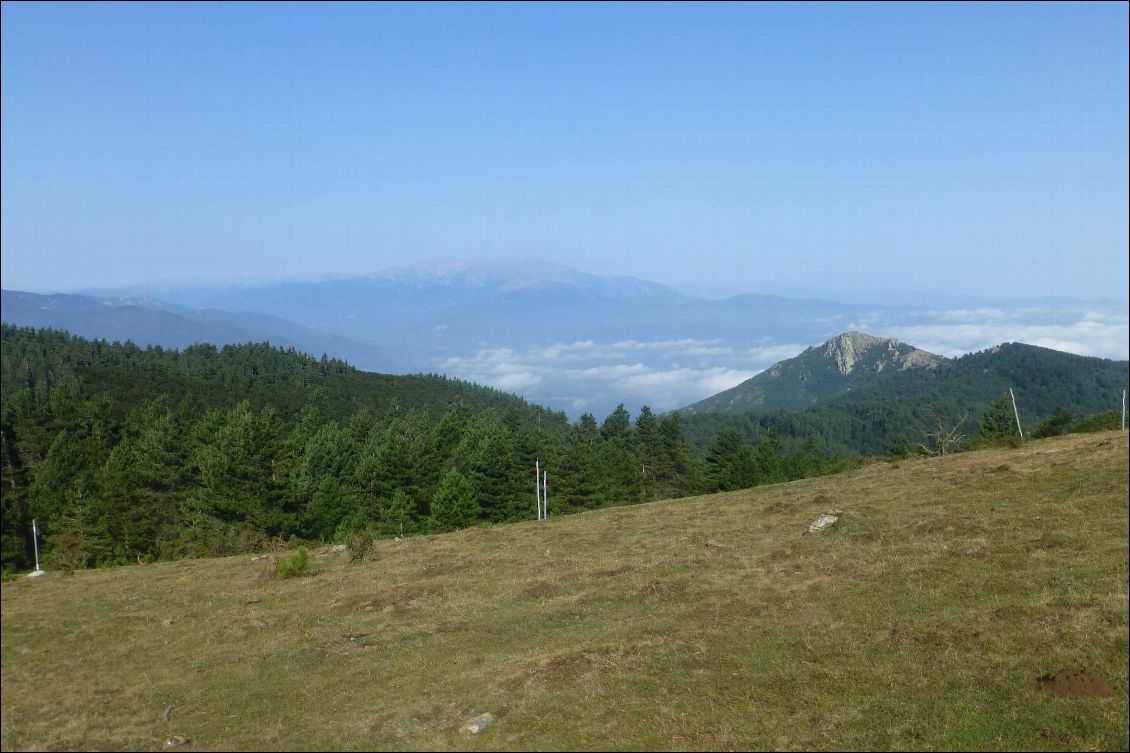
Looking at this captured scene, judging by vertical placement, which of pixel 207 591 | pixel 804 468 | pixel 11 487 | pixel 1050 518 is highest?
pixel 11 487

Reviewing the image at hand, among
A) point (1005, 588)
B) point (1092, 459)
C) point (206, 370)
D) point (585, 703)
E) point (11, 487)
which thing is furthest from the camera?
point (206, 370)

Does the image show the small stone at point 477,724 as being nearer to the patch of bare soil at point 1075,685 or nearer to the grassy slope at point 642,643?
the grassy slope at point 642,643

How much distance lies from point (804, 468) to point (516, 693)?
289 feet

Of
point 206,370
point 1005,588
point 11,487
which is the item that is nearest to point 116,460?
point 11,487

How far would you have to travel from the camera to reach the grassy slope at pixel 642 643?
1122 cm

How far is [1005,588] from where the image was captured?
17.7m

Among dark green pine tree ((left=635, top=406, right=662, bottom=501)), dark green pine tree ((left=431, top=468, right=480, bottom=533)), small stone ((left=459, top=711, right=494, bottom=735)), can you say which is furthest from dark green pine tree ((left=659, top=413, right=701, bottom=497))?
small stone ((left=459, top=711, right=494, bottom=735))

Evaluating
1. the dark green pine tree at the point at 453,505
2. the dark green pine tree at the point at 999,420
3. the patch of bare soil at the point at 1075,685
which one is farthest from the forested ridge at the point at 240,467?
the dark green pine tree at the point at 999,420

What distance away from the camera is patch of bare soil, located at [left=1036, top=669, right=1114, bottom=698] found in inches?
485

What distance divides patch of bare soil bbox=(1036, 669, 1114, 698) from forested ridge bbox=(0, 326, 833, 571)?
1675 cm

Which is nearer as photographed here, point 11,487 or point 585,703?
point 11,487

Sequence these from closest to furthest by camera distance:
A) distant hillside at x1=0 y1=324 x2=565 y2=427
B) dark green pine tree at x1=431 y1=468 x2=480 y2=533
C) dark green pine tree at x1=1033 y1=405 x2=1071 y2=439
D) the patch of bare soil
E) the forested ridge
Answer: the patch of bare soil < the forested ridge < dark green pine tree at x1=431 y1=468 x2=480 y2=533 < dark green pine tree at x1=1033 y1=405 x2=1071 y2=439 < distant hillside at x1=0 y1=324 x2=565 y2=427

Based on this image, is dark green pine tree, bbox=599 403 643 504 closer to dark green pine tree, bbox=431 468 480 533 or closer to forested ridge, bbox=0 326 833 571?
forested ridge, bbox=0 326 833 571

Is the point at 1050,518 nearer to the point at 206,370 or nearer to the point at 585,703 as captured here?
the point at 585,703
